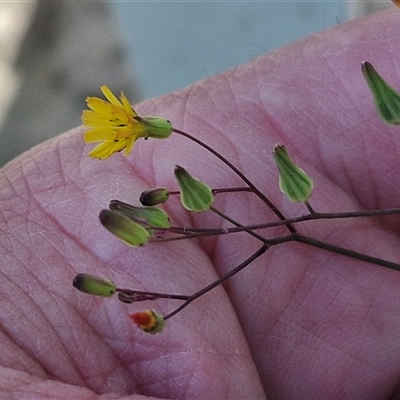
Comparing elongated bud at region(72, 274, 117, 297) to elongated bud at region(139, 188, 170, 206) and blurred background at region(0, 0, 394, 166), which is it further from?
blurred background at region(0, 0, 394, 166)

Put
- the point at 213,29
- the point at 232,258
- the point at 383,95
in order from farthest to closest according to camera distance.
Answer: the point at 213,29 < the point at 232,258 < the point at 383,95

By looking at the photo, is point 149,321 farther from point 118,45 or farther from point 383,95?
point 118,45

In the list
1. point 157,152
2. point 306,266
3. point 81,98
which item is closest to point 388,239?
point 306,266

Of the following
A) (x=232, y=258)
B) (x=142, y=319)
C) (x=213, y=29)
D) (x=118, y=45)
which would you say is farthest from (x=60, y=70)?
(x=142, y=319)

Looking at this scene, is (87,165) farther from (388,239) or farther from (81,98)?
(81,98)

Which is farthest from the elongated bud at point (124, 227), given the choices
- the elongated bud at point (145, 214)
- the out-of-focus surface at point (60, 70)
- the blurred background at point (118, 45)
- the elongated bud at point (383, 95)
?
the out-of-focus surface at point (60, 70)

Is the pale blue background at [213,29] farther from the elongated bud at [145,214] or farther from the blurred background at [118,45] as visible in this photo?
the elongated bud at [145,214]

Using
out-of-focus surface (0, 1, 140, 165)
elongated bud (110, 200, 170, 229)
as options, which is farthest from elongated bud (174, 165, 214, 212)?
out-of-focus surface (0, 1, 140, 165)
